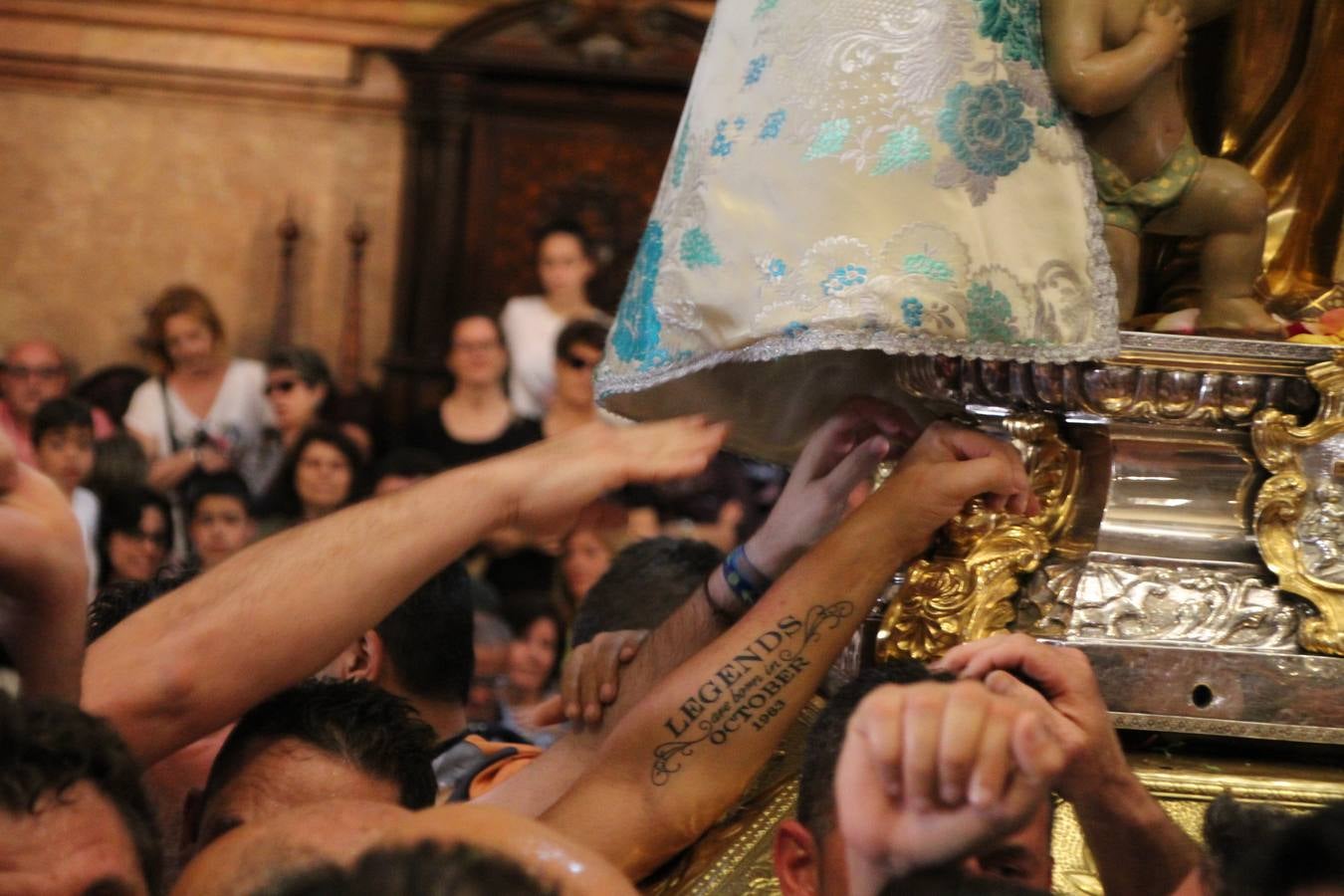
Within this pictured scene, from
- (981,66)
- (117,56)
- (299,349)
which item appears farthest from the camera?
(117,56)

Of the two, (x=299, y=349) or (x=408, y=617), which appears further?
(x=299, y=349)

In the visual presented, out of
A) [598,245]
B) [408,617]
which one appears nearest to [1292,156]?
[408,617]

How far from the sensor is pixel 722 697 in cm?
173

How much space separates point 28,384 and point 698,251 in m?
3.77

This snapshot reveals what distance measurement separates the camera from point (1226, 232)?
1766 mm

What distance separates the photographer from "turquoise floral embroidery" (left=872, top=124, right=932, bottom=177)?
5.40 feet

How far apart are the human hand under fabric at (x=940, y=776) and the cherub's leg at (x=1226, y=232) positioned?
2.50ft

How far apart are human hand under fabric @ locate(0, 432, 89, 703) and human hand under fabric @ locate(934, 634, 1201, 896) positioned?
0.70 metres

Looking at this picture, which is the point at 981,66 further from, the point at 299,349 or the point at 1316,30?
the point at 299,349

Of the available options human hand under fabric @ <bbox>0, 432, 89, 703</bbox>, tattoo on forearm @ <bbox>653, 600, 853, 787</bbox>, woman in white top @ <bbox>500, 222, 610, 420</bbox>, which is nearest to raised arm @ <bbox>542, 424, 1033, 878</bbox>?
tattoo on forearm @ <bbox>653, 600, 853, 787</bbox>

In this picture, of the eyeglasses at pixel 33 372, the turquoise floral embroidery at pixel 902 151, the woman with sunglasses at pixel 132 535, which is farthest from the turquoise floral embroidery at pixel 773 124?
the eyeglasses at pixel 33 372

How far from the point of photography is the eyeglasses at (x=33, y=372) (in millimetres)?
5074

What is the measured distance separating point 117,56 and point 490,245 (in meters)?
1.42

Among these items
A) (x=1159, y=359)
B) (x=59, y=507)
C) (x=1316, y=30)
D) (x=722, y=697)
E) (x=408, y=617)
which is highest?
(x=1316, y=30)
